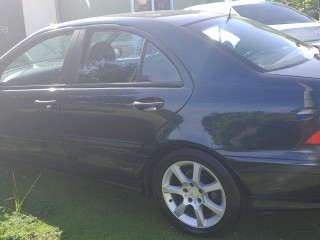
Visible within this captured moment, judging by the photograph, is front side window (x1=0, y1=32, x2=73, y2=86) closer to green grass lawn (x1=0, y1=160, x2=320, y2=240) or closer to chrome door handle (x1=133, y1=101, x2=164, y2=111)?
chrome door handle (x1=133, y1=101, x2=164, y2=111)

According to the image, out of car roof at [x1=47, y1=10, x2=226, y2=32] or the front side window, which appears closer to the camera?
car roof at [x1=47, y1=10, x2=226, y2=32]

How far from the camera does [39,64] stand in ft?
13.7

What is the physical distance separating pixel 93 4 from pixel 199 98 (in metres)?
10.9

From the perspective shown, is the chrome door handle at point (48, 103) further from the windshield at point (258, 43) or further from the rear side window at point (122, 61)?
the windshield at point (258, 43)

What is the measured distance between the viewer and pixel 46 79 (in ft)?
12.9

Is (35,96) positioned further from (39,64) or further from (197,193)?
(197,193)

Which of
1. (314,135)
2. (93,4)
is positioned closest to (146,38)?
(314,135)

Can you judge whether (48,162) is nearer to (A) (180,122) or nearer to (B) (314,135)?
(A) (180,122)

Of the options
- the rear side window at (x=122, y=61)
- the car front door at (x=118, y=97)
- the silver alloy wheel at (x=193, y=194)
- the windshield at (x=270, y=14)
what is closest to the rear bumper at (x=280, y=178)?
the silver alloy wheel at (x=193, y=194)

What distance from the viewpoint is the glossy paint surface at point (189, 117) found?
276 cm

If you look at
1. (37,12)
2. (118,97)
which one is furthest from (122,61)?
(37,12)

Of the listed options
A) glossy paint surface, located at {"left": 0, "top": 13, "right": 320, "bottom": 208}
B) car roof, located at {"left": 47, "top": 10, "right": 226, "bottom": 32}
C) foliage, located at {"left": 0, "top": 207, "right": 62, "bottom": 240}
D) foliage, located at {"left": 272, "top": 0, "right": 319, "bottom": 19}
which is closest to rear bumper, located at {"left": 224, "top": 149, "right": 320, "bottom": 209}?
glossy paint surface, located at {"left": 0, "top": 13, "right": 320, "bottom": 208}

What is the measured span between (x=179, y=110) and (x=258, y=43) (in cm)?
89

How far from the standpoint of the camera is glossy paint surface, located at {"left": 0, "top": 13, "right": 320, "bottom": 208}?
276 centimetres
